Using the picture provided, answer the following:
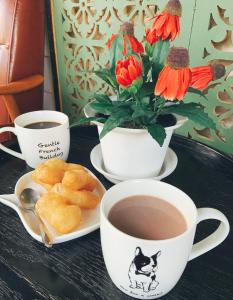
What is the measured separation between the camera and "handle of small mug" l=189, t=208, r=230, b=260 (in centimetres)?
34

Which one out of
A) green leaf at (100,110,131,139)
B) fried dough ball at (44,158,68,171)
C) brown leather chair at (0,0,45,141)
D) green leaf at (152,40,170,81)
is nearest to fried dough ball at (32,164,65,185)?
fried dough ball at (44,158,68,171)

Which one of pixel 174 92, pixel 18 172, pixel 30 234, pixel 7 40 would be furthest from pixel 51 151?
pixel 7 40

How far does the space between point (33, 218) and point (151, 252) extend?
0.70 ft

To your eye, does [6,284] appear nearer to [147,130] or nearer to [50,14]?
[147,130]

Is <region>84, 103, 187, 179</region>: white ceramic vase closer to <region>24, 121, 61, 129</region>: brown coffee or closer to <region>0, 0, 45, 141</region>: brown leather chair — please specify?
<region>24, 121, 61, 129</region>: brown coffee

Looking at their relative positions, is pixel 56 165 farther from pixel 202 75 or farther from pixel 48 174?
pixel 202 75

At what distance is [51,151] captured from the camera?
1.89ft

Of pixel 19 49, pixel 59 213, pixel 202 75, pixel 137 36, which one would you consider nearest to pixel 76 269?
pixel 59 213

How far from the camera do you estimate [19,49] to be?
102cm

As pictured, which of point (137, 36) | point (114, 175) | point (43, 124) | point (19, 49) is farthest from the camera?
point (19, 49)

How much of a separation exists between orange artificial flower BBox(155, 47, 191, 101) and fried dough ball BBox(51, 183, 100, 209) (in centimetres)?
19

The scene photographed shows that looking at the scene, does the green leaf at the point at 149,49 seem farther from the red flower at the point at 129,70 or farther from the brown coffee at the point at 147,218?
the brown coffee at the point at 147,218

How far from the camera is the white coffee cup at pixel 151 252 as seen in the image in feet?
1.03

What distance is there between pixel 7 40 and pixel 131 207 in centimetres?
87
